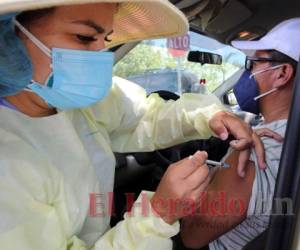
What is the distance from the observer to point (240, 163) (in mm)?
1197

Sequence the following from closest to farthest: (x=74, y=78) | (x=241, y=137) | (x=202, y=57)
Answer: (x=74, y=78) < (x=241, y=137) < (x=202, y=57)

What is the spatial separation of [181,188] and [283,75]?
685 mm

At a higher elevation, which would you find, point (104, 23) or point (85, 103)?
point (104, 23)

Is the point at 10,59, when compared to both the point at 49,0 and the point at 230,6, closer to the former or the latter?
the point at 49,0

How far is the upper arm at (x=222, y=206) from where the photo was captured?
1215 mm

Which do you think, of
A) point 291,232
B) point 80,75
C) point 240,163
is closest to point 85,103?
point 80,75

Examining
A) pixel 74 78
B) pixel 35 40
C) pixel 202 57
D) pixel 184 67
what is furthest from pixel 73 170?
pixel 184 67

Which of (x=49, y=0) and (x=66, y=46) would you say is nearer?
(x=49, y=0)

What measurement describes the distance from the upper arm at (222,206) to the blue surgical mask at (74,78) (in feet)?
1.50

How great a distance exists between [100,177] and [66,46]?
1.46 feet

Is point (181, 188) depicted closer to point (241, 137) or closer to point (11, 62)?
point (241, 137)

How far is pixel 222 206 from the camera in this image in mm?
1257

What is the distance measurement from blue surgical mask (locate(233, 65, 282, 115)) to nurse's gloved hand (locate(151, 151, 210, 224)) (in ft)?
2.01

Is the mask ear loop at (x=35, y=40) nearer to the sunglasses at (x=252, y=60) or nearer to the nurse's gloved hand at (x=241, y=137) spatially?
the nurse's gloved hand at (x=241, y=137)
